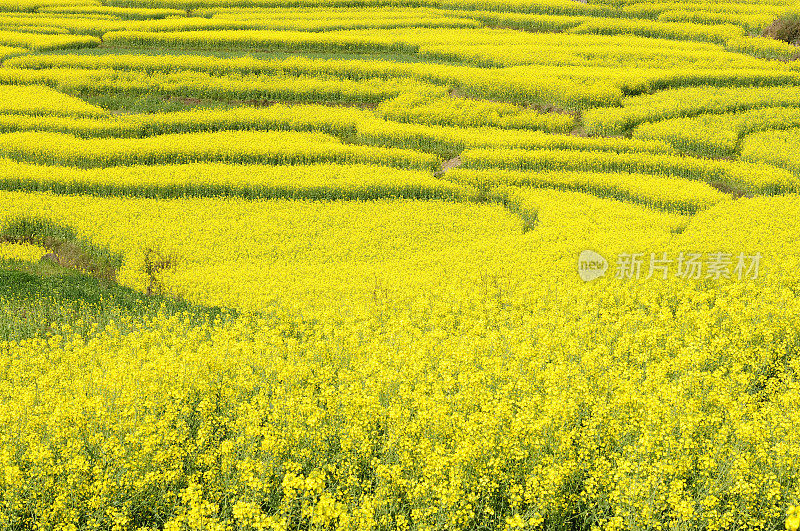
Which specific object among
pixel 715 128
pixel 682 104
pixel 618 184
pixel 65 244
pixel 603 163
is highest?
pixel 682 104

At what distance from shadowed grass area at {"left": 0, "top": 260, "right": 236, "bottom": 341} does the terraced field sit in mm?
99

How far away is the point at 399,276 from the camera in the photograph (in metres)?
15.5

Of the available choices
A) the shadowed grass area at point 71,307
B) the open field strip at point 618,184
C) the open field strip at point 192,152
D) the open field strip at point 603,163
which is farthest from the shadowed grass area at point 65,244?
the open field strip at point 603,163

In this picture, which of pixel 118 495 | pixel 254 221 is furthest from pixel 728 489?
pixel 254 221

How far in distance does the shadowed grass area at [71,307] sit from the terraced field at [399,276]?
0.10 m

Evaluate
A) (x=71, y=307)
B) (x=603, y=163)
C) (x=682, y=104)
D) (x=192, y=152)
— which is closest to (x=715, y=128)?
(x=682, y=104)

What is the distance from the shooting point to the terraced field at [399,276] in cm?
660

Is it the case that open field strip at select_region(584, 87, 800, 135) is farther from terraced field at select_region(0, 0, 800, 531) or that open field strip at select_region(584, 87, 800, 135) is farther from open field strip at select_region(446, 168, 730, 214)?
open field strip at select_region(446, 168, 730, 214)

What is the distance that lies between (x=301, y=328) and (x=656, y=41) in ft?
123

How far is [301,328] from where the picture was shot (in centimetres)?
1165

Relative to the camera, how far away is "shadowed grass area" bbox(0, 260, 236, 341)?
12.9m

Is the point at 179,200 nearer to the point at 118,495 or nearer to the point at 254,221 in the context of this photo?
the point at 254,221

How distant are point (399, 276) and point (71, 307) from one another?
22.6 feet

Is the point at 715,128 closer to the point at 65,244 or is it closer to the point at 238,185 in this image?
the point at 238,185
